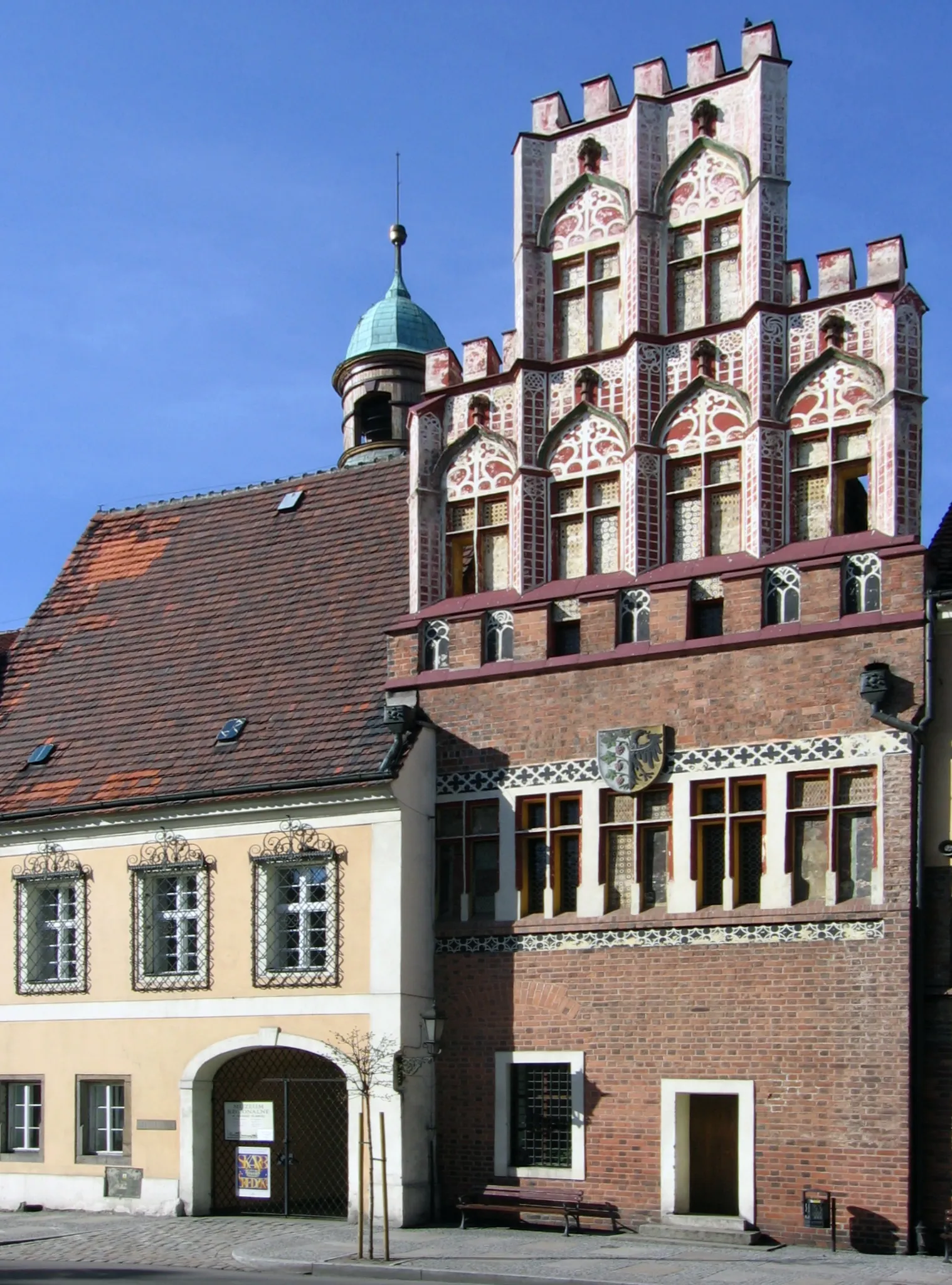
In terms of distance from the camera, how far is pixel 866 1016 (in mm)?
18719

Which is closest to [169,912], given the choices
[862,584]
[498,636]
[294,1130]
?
[294,1130]

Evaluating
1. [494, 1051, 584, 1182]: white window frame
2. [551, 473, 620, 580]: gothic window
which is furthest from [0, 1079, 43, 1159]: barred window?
[551, 473, 620, 580]: gothic window

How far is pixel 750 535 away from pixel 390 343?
19.6m

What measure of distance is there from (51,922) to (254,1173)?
473 centimetres

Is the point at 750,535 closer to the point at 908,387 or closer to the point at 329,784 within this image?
the point at 908,387

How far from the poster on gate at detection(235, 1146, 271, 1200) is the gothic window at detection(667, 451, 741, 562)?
8637mm

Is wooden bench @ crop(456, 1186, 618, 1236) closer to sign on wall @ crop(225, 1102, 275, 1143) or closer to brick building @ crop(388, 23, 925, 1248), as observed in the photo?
brick building @ crop(388, 23, 925, 1248)

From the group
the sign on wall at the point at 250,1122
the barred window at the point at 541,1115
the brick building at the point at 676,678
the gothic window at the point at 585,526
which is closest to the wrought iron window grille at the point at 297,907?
the brick building at the point at 676,678

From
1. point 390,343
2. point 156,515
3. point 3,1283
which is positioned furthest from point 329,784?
point 390,343

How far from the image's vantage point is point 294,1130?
23.0m

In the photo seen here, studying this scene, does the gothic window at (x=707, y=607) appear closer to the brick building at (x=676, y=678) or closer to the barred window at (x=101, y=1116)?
the brick building at (x=676, y=678)

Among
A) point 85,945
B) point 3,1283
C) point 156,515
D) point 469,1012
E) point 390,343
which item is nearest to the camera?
point 3,1283

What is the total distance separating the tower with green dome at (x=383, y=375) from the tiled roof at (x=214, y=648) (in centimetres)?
966

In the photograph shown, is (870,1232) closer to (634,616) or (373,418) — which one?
(634,616)
